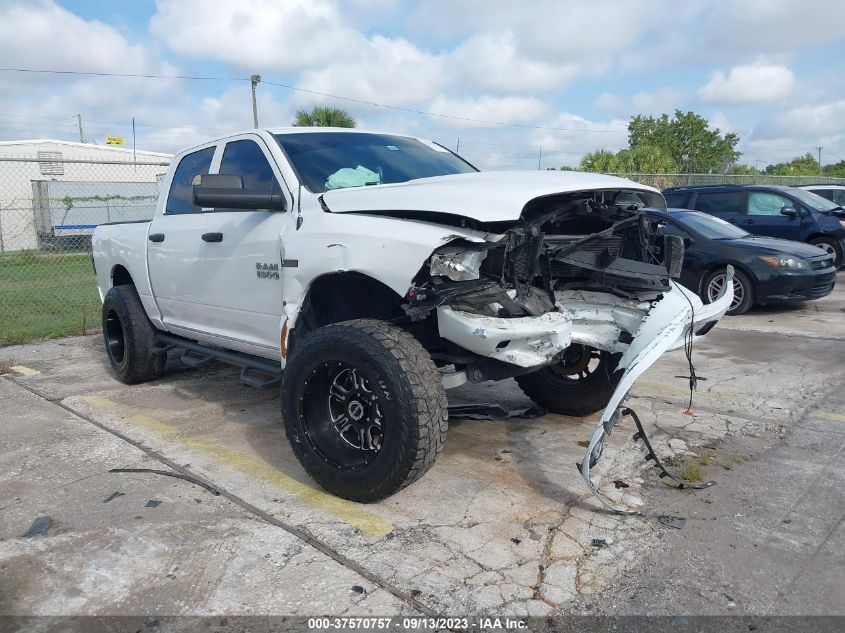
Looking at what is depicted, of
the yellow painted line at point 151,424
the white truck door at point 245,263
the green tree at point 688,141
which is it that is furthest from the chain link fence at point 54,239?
the green tree at point 688,141

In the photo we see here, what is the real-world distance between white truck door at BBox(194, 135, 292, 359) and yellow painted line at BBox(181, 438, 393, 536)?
652 mm

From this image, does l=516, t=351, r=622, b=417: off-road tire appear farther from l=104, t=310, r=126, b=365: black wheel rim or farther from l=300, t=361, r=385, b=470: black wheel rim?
l=104, t=310, r=126, b=365: black wheel rim

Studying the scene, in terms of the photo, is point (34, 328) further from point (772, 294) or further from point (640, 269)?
point (772, 294)

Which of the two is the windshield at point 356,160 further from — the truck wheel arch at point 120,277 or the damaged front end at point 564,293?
the truck wheel arch at point 120,277

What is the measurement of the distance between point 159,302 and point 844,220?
1224 centimetres

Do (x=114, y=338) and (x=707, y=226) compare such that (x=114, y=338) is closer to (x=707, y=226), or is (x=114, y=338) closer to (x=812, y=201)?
(x=707, y=226)

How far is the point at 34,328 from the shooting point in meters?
8.81

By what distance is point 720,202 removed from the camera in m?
12.6

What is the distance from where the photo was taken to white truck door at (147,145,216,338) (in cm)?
503

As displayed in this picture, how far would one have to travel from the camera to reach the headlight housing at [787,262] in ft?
29.6

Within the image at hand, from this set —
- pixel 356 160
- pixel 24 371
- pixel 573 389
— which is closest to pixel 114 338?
pixel 24 371

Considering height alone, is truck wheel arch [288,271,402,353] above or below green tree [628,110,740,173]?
below

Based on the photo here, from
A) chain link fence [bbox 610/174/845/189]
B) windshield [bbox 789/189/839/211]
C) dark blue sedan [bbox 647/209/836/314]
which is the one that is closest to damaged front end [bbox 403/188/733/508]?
dark blue sedan [bbox 647/209/836/314]

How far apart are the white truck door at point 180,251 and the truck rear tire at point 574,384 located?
234 cm
